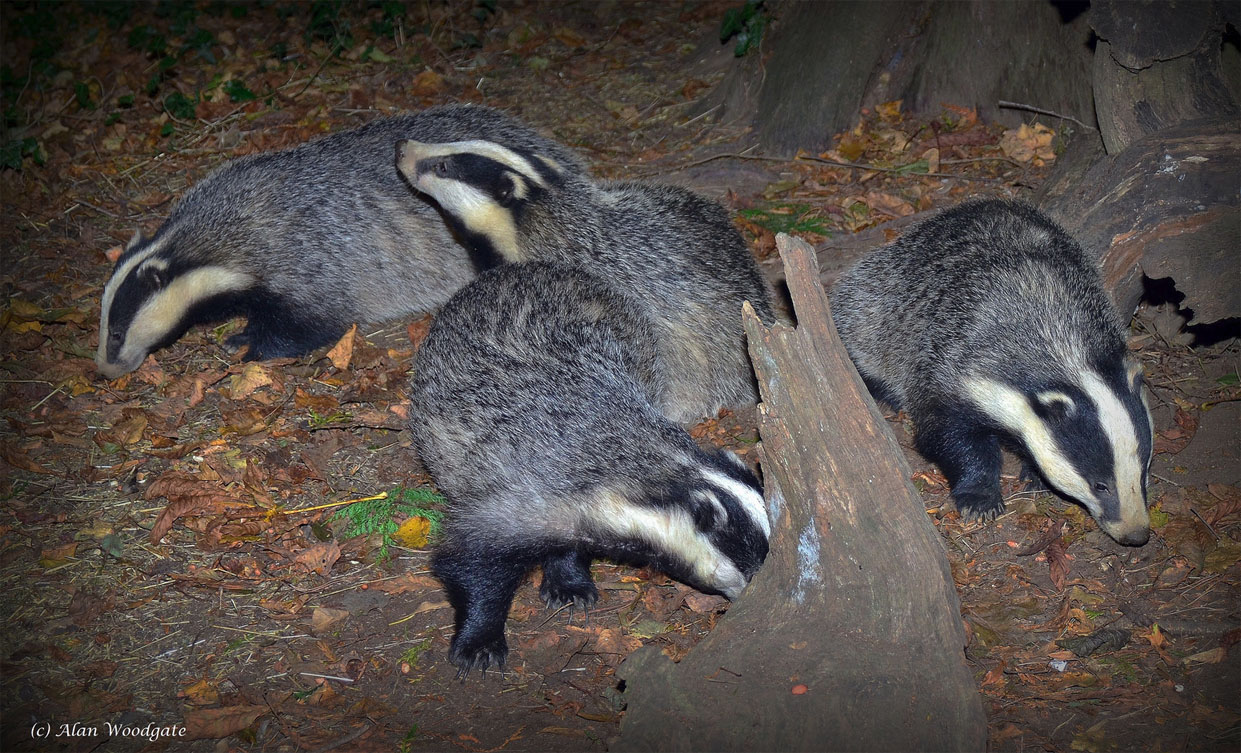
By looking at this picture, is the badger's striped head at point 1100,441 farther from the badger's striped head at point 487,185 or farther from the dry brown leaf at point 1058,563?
the badger's striped head at point 487,185

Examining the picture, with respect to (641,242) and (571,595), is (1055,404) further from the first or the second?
(641,242)

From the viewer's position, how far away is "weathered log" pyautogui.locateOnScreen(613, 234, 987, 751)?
351cm

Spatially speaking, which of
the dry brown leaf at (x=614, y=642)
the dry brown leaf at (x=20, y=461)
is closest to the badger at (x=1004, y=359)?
the dry brown leaf at (x=614, y=642)

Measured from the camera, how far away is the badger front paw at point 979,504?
4891 millimetres

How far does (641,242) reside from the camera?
623 centimetres

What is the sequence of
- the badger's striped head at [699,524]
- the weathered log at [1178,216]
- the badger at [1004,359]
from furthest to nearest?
the weathered log at [1178,216]
the badger at [1004,359]
the badger's striped head at [699,524]

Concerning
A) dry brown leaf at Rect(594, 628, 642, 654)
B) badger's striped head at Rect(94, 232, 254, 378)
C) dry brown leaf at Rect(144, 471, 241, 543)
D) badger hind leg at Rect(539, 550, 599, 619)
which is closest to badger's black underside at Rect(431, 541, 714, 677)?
badger hind leg at Rect(539, 550, 599, 619)

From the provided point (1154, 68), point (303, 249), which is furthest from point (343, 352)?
point (1154, 68)

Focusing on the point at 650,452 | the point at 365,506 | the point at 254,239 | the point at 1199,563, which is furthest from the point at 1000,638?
the point at 254,239

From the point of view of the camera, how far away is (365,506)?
202 inches

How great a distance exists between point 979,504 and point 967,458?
10.5 inches

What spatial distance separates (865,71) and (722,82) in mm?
1353

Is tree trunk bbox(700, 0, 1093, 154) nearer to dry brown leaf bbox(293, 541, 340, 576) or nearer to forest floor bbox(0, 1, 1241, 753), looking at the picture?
forest floor bbox(0, 1, 1241, 753)

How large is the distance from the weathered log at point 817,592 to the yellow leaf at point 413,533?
167 centimetres
